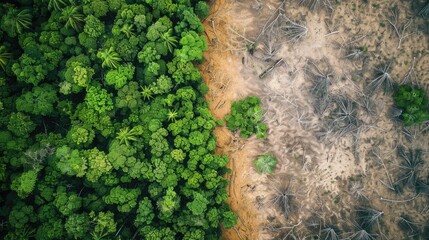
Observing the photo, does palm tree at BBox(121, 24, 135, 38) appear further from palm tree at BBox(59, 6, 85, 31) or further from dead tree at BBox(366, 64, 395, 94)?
dead tree at BBox(366, 64, 395, 94)

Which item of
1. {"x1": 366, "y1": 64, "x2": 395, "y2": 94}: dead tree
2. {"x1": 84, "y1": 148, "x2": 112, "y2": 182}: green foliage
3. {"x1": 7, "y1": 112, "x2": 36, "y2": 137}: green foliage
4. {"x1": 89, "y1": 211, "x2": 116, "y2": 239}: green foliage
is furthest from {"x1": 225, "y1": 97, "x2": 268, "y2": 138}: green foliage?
{"x1": 7, "y1": 112, "x2": 36, "y2": 137}: green foliage

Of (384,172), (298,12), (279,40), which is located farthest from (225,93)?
(384,172)

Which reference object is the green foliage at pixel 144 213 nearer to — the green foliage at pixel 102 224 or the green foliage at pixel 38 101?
the green foliage at pixel 102 224

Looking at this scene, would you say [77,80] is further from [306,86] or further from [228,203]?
[306,86]

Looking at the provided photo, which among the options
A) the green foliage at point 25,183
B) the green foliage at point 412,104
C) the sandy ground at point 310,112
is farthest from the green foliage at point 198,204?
the green foliage at point 412,104

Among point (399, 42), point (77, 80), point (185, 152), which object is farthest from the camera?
point (399, 42)
